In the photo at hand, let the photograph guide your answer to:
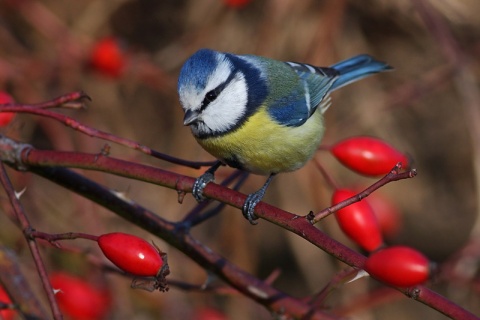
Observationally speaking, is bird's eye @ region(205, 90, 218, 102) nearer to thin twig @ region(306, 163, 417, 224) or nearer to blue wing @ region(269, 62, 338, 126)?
blue wing @ region(269, 62, 338, 126)

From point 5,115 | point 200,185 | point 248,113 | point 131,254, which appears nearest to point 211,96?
point 248,113

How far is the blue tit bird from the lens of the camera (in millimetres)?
1821

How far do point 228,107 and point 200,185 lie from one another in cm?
44

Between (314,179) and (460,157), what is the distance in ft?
3.45

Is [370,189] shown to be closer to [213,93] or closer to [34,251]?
[34,251]

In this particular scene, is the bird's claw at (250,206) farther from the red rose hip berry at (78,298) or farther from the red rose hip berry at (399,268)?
the red rose hip berry at (78,298)

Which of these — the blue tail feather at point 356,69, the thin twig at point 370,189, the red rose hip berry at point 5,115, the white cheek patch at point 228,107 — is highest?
the blue tail feather at point 356,69

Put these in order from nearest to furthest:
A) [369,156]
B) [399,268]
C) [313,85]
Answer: [399,268] < [369,156] < [313,85]

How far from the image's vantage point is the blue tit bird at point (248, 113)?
1821mm

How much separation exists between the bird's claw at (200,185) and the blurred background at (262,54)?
753 mm

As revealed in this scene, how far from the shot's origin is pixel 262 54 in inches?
120

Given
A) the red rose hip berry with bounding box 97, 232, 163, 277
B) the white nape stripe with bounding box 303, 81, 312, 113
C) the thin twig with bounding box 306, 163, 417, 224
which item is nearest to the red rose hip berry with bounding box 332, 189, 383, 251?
the thin twig with bounding box 306, 163, 417, 224

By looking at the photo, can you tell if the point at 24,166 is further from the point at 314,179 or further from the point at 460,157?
the point at 460,157

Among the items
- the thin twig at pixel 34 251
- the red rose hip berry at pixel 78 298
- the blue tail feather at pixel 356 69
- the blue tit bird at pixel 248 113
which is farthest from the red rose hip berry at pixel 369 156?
the red rose hip berry at pixel 78 298
